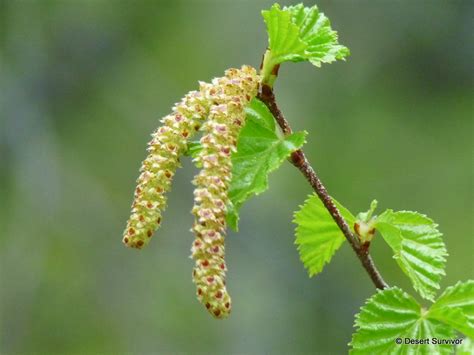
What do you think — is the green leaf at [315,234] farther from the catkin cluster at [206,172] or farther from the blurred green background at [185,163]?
the blurred green background at [185,163]

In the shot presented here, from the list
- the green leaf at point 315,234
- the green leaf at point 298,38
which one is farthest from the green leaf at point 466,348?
the green leaf at point 298,38

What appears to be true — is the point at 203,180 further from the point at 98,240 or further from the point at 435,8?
the point at 435,8

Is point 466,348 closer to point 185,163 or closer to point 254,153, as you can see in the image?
point 254,153

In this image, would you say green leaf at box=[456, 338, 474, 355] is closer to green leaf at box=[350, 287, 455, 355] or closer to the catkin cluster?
green leaf at box=[350, 287, 455, 355]

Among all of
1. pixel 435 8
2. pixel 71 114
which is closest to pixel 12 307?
pixel 71 114

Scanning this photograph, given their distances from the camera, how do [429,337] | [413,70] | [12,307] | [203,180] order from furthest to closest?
[413,70] → [12,307] → [429,337] → [203,180]

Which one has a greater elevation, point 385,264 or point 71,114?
point 71,114
